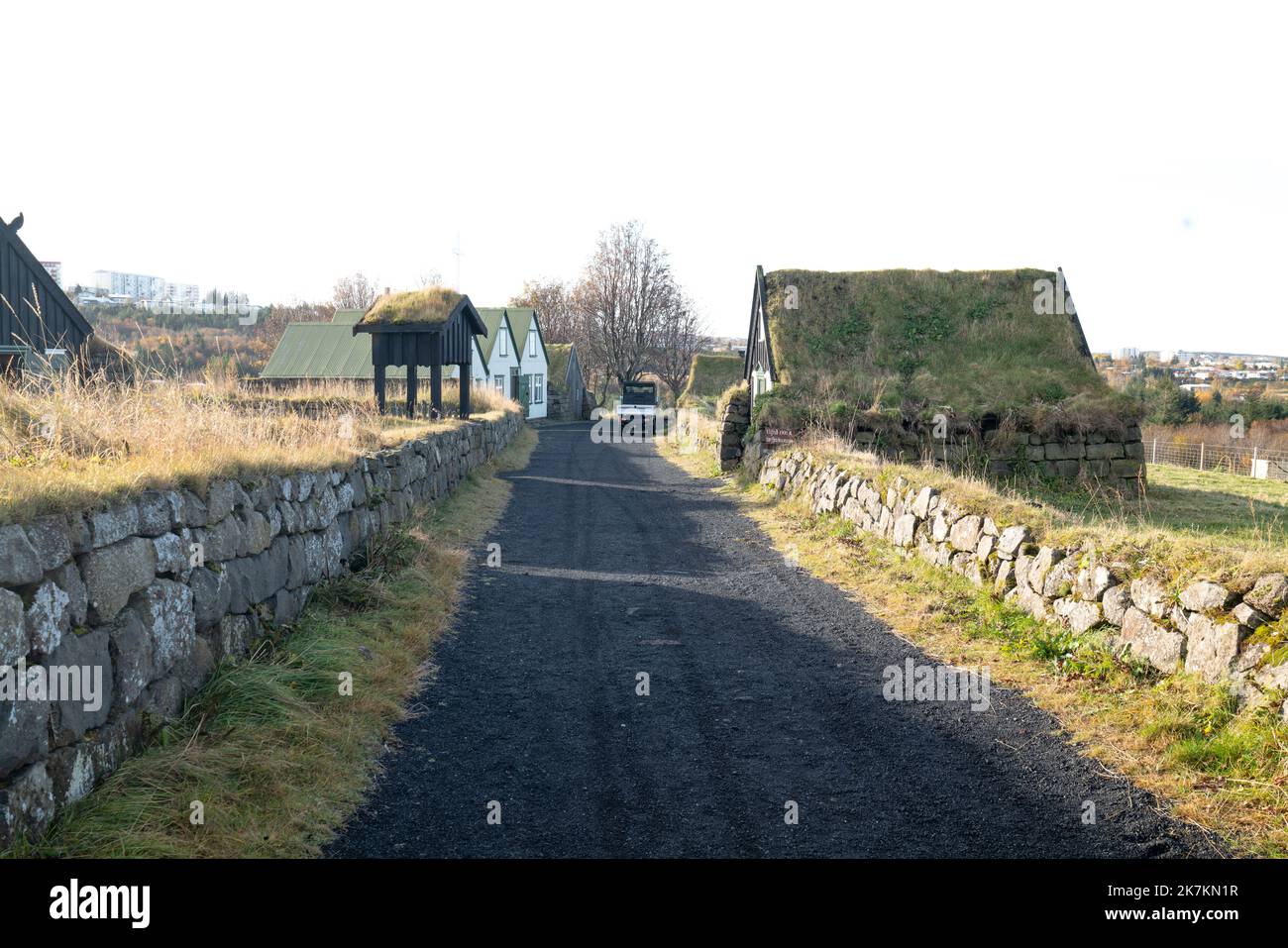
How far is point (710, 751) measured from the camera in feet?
19.0

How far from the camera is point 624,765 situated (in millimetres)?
5539

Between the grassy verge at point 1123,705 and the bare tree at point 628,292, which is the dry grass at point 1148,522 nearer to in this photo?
the grassy verge at point 1123,705

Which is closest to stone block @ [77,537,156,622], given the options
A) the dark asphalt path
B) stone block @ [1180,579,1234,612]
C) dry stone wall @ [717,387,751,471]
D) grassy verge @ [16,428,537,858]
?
grassy verge @ [16,428,537,858]

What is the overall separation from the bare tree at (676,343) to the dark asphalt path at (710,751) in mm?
58137

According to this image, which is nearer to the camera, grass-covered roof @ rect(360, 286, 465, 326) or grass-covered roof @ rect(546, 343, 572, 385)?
grass-covered roof @ rect(360, 286, 465, 326)

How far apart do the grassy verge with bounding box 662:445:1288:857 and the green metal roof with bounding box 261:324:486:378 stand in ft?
116

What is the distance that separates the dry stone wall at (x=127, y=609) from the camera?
3.95 m

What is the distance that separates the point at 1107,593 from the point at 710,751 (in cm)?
359

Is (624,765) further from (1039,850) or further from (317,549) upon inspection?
(317,549)

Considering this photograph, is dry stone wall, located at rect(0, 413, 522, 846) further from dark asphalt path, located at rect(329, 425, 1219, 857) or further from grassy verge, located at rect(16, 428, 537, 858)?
dark asphalt path, located at rect(329, 425, 1219, 857)

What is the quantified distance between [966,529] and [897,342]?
14470 mm

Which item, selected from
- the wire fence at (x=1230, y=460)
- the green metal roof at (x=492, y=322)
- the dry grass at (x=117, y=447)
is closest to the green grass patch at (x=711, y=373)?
the green metal roof at (x=492, y=322)

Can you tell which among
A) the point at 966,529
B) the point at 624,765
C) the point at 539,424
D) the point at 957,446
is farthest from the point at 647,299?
the point at 624,765

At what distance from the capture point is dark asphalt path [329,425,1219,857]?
15.2ft
